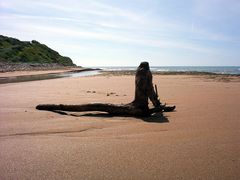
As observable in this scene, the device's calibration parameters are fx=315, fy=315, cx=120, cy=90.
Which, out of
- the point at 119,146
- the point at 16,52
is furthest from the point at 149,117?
the point at 16,52

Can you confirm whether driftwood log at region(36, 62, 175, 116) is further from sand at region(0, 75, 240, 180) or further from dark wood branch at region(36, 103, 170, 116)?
sand at region(0, 75, 240, 180)

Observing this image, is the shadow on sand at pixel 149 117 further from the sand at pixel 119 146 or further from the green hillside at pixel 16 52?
the green hillside at pixel 16 52

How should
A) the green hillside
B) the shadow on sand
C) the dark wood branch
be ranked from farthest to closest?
the green hillside
the dark wood branch
the shadow on sand

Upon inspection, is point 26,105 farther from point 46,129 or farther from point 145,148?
point 145,148

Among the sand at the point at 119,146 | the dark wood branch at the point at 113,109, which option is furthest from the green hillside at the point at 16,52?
the sand at the point at 119,146

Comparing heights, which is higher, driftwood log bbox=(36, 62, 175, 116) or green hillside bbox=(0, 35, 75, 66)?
green hillside bbox=(0, 35, 75, 66)

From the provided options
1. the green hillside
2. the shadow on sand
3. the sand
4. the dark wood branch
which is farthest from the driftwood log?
the green hillside

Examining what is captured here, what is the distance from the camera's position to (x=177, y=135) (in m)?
5.03

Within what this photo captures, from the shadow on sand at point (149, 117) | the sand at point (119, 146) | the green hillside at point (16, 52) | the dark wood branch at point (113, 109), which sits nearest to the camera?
the sand at point (119, 146)

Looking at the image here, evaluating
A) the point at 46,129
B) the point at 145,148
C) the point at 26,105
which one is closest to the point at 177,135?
the point at 145,148

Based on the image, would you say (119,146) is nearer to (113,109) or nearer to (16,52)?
(113,109)

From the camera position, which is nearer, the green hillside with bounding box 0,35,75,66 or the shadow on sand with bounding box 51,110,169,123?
the shadow on sand with bounding box 51,110,169,123

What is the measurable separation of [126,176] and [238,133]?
256 cm

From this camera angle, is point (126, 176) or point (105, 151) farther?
point (105, 151)
